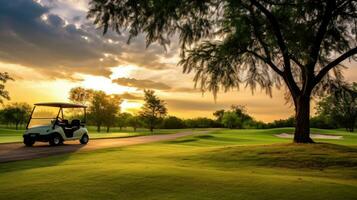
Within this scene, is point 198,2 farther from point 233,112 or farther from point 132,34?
point 233,112

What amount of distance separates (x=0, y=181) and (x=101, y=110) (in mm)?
61309

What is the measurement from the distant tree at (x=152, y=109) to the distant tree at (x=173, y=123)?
1421 cm

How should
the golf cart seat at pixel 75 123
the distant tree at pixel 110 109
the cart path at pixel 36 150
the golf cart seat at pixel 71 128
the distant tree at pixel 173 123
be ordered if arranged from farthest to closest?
1. the distant tree at pixel 173 123
2. the distant tree at pixel 110 109
3. the golf cart seat at pixel 75 123
4. the golf cart seat at pixel 71 128
5. the cart path at pixel 36 150

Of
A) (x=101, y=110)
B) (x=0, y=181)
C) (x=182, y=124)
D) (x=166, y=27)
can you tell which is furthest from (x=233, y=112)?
(x=0, y=181)

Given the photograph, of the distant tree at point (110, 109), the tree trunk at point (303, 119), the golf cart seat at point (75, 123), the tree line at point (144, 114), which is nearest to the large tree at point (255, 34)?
the tree trunk at point (303, 119)

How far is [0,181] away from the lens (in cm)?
678

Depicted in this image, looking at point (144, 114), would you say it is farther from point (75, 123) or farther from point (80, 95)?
point (75, 123)

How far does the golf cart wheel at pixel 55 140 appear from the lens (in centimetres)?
1852

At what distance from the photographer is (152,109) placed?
233 ft

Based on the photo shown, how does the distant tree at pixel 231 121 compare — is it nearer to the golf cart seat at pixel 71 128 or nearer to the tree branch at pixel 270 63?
the golf cart seat at pixel 71 128

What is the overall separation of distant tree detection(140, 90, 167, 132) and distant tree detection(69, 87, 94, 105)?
11.4 meters

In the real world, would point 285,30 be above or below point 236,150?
above

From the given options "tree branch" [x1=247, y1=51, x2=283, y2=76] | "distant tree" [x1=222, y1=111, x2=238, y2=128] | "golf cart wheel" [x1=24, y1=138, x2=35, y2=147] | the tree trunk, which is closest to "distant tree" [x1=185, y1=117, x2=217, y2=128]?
"distant tree" [x1=222, y1=111, x2=238, y2=128]

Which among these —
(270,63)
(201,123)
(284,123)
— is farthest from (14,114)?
(270,63)
